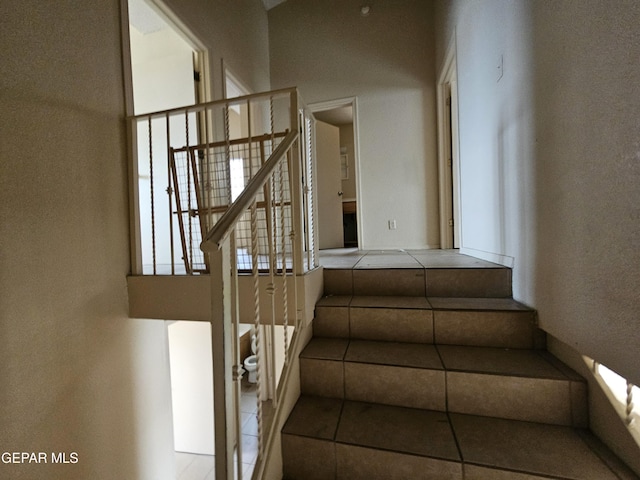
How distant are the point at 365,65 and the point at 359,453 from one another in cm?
394

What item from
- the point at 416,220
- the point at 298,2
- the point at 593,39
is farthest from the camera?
the point at 298,2

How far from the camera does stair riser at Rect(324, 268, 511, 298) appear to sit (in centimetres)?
159

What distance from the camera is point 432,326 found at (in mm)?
1393

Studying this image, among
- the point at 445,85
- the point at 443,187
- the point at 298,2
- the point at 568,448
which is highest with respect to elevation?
the point at 298,2

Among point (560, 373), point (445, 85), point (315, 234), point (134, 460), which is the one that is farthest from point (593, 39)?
point (134, 460)

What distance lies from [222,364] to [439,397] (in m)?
0.97

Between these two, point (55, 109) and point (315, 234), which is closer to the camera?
point (55, 109)

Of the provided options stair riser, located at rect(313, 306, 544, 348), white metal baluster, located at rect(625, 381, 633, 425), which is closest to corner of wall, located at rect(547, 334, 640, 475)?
white metal baluster, located at rect(625, 381, 633, 425)

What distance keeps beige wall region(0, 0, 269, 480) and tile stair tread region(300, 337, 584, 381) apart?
1124 millimetres

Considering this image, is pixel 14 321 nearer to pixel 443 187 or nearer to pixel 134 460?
pixel 134 460

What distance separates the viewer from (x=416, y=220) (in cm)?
337

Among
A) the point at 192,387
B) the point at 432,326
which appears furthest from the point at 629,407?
the point at 192,387

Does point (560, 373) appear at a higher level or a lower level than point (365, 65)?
lower

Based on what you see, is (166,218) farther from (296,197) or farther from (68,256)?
(296,197)
